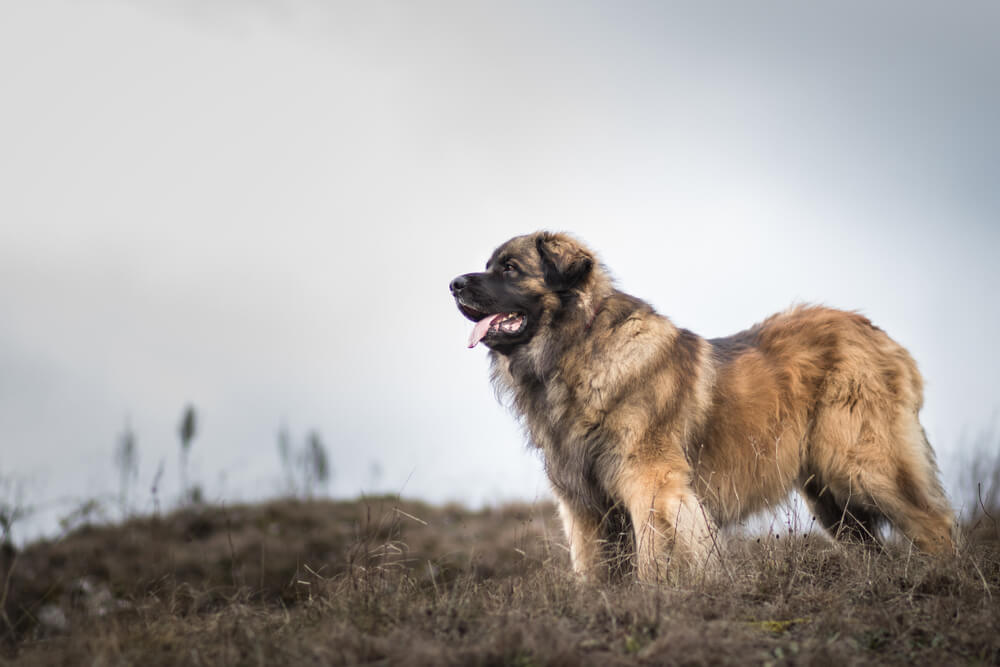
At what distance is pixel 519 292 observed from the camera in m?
4.48

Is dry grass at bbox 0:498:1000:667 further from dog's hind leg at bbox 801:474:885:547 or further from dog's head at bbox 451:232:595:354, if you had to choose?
dog's head at bbox 451:232:595:354

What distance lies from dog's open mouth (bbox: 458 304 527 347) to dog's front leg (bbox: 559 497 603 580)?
3.76 feet

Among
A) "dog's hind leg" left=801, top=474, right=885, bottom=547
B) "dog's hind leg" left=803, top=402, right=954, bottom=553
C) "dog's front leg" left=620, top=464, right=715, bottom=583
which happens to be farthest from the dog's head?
"dog's hind leg" left=801, top=474, right=885, bottom=547

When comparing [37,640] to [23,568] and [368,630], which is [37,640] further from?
[23,568]

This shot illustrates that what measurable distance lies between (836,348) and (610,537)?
6.71ft

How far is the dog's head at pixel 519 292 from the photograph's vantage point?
14.5ft

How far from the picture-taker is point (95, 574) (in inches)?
331

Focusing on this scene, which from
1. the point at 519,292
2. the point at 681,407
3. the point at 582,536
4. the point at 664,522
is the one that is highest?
the point at 519,292

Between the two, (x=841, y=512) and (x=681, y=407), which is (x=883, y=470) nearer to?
(x=841, y=512)

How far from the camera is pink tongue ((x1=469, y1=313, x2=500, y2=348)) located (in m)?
4.41

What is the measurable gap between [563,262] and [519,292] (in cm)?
35

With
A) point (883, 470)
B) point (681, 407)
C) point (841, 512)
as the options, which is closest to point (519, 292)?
point (681, 407)

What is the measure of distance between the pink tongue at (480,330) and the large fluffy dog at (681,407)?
2cm

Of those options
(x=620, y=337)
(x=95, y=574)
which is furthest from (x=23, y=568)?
(x=620, y=337)
